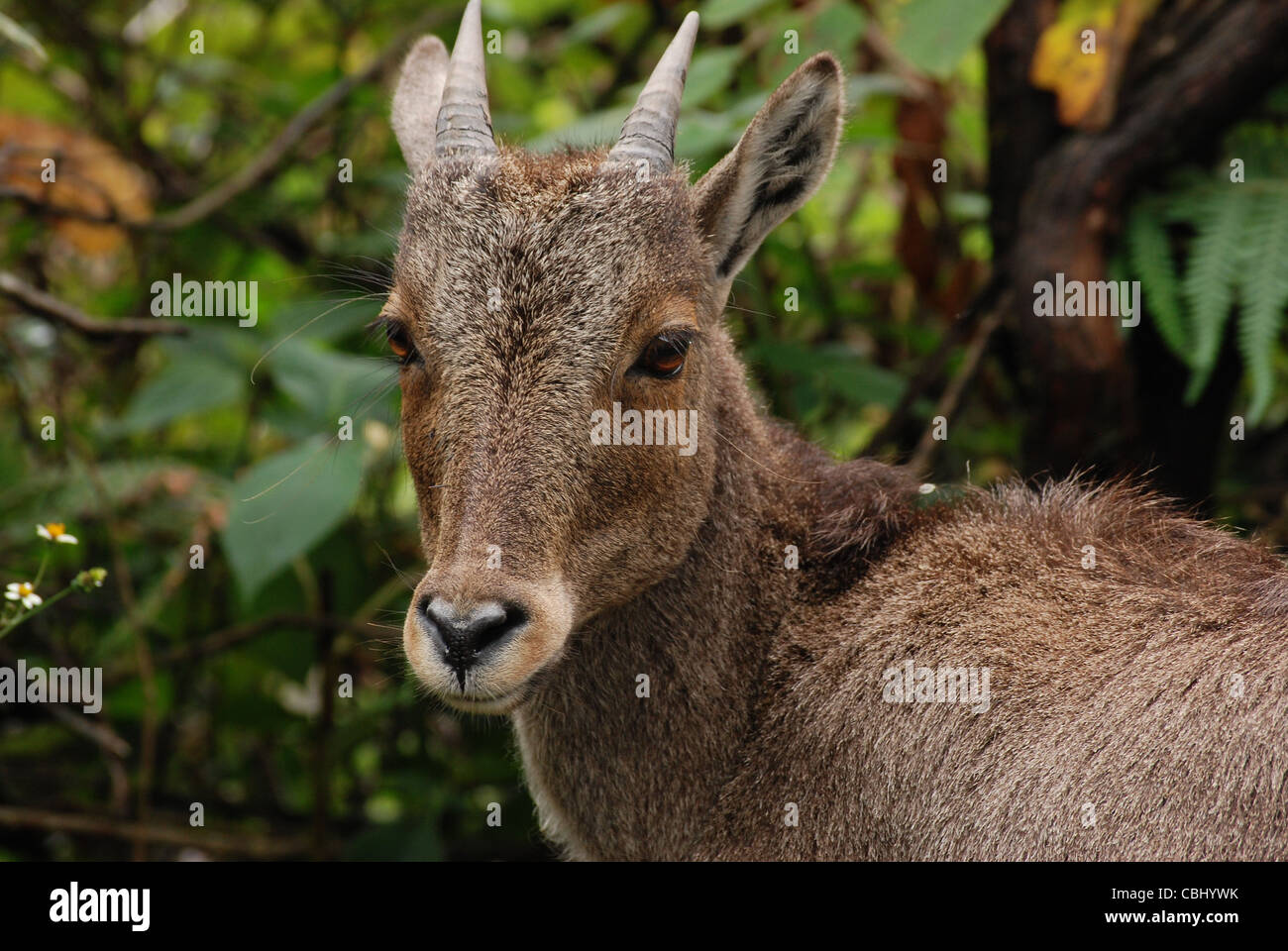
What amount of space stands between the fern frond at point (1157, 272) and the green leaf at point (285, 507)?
5.23 meters

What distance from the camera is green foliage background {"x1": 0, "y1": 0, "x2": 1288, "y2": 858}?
8438mm

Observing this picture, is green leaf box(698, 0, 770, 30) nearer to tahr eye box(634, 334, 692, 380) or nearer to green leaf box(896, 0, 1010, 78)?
green leaf box(896, 0, 1010, 78)

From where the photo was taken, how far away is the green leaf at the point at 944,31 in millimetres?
7949

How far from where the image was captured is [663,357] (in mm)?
5938

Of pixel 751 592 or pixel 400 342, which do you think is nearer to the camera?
pixel 400 342

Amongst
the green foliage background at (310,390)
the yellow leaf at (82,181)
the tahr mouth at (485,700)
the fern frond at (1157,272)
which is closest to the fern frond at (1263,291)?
the green foliage background at (310,390)

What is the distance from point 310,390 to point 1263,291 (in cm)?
623

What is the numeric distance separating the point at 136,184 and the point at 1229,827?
10.9 metres

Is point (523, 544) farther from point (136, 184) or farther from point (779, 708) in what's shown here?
point (136, 184)

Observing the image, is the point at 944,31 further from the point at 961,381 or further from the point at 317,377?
the point at 317,377

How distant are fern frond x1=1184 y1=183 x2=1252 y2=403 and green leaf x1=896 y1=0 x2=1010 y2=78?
1927 mm

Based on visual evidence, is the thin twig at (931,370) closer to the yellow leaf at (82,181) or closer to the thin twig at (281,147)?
the thin twig at (281,147)

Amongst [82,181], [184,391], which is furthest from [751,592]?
[82,181]

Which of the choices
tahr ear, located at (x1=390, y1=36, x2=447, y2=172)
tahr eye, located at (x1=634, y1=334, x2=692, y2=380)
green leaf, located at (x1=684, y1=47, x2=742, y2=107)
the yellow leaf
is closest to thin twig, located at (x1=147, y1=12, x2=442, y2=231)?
the yellow leaf
